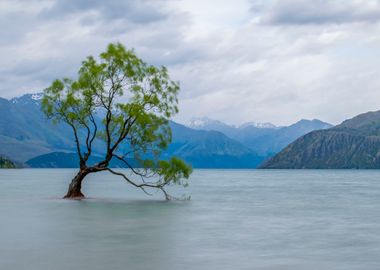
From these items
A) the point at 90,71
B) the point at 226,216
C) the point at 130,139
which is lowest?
the point at 226,216

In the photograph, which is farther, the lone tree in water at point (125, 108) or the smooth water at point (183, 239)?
the lone tree in water at point (125, 108)

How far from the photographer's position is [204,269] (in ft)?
87.7

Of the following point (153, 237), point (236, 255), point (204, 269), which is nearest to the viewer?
point (204, 269)

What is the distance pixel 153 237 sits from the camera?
38.8m

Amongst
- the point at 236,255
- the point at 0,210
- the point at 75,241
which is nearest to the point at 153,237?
the point at 75,241

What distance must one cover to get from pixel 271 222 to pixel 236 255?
67.9 ft

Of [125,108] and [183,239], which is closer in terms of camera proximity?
[183,239]

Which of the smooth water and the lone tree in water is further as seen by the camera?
the lone tree in water

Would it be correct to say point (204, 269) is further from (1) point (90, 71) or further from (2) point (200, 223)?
(1) point (90, 71)

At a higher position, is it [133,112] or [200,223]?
[133,112]

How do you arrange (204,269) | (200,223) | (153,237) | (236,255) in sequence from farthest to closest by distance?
(200,223), (153,237), (236,255), (204,269)

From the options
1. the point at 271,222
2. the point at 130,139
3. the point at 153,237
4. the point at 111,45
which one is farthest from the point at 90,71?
the point at 153,237

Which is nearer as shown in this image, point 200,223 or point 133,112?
point 200,223

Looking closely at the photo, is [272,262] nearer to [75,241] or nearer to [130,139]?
[75,241]
